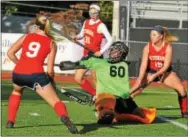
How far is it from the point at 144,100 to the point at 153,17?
1755 cm

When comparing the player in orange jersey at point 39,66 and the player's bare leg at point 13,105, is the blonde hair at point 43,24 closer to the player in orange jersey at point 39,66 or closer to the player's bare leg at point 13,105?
the player in orange jersey at point 39,66

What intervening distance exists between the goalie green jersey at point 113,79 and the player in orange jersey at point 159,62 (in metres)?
1.17

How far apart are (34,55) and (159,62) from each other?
319cm

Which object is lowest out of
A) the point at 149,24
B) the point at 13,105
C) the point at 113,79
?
the point at 149,24

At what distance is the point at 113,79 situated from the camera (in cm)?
1054

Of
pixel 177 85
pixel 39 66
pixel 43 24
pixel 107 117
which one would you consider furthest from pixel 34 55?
pixel 177 85

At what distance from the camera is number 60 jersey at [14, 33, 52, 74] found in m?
9.24

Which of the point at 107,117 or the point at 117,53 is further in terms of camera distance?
the point at 117,53

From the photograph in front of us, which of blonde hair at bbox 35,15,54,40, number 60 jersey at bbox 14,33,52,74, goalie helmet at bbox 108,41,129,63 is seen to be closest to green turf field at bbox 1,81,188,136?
number 60 jersey at bbox 14,33,52,74

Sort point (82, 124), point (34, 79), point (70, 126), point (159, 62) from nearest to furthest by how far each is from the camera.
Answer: point (70, 126)
point (34, 79)
point (82, 124)
point (159, 62)

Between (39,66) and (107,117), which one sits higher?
(39,66)

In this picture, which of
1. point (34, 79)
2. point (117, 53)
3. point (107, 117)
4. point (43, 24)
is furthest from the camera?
point (117, 53)

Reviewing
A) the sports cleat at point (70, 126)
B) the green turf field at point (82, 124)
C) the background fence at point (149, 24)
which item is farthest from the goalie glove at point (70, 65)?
the background fence at point (149, 24)

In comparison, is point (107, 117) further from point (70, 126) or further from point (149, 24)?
point (149, 24)
